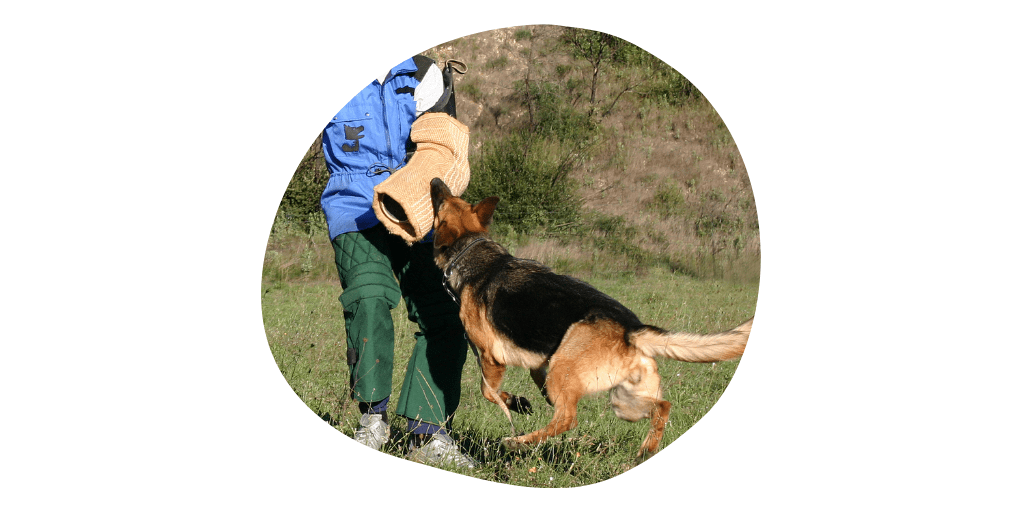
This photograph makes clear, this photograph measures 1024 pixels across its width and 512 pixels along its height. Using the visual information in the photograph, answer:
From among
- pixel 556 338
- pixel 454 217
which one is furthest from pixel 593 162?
pixel 556 338

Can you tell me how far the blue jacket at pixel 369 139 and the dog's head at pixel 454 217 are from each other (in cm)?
31

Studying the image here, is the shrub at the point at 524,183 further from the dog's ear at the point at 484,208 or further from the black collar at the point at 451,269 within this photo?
the black collar at the point at 451,269

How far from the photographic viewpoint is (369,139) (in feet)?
11.1

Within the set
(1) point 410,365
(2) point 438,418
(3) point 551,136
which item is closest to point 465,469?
(2) point 438,418

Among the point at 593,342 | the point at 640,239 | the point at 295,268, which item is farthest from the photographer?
the point at 295,268

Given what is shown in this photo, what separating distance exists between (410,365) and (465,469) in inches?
23.8

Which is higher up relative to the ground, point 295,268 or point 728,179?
point 728,179

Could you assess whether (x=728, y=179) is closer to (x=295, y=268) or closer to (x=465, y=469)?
(x=465, y=469)

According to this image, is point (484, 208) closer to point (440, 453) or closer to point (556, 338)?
point (556, 338)

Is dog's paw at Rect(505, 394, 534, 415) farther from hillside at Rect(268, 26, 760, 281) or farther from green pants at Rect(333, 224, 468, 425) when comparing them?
hillside at Rect(268, 26, 760, 281)

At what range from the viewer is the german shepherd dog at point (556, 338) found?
2.92m

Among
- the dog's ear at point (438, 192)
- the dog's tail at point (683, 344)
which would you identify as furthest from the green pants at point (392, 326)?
the dog's tail at point (683, 344)

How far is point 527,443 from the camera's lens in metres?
3.06

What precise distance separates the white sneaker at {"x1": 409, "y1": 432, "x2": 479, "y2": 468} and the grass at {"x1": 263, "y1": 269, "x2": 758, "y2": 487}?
0.06 m
